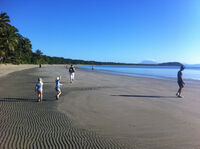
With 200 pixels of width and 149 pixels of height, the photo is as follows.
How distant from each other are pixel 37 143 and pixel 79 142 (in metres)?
0.97

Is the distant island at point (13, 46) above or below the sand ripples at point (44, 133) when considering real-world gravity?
above

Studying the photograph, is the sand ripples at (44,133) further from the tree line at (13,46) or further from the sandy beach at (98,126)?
the tree line at (13,46)

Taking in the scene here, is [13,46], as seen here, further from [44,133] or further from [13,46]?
[44,133]

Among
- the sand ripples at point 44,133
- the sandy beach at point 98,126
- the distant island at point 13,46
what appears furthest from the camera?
the distant island at point 13,46

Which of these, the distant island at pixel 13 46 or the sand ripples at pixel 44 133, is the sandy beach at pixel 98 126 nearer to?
the sand ripples at pixel 44 133

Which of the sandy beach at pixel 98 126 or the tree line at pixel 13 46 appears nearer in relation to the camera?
the sandy beach at pixel 98 126

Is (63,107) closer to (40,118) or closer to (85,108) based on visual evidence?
(85,108)

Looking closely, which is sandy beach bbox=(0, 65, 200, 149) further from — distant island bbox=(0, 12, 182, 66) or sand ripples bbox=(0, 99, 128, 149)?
distant island bbox=(0, 12, 182, 66)

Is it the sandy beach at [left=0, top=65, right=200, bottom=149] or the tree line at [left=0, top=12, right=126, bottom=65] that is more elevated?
the tree line at [left=0, top=12, right=126, bottom=65]

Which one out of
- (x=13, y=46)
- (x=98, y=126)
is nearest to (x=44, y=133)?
(x=98, y=126)

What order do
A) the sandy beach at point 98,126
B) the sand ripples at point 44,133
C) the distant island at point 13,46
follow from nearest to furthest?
1. the sand ripples at point 44,133
2. the sandy beach at point 98,126
3. the distant island at point 13,46

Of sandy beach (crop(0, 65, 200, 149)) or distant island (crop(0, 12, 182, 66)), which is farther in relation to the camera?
distant island (crop(0, 12, 182, 66))

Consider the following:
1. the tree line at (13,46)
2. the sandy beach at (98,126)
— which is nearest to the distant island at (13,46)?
the tree line at (13,46)

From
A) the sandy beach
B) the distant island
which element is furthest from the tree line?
the sandy beach
